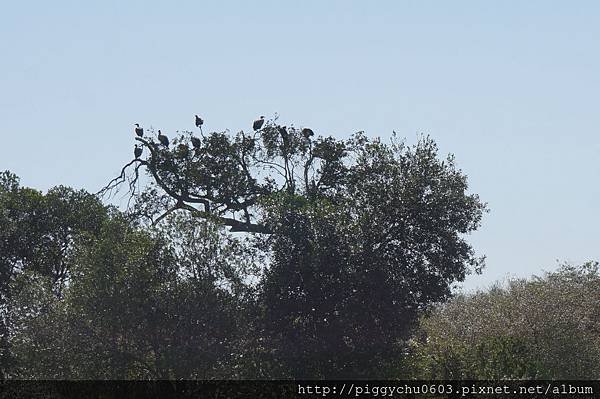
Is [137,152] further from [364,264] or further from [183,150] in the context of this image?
[364,264]

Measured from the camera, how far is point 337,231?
2730 cm

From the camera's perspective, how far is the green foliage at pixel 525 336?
24094 millimetres

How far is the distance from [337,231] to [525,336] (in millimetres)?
6317

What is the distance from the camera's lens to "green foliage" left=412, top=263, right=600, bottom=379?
24.1 meters

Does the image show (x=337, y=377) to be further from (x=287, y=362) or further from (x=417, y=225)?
(x=417, y=225)

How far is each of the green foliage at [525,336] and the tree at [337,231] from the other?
5.05 feet

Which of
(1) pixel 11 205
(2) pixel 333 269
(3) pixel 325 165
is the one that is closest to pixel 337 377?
(2) pixel 333 269

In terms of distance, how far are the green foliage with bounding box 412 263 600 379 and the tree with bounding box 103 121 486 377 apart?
5.05 ft

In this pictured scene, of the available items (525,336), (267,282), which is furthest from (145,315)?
(525,336)

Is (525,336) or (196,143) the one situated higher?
(196,143)

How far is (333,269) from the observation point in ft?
88.6

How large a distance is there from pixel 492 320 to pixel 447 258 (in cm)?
241

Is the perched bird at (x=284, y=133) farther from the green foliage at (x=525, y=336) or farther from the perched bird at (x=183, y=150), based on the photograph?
the green foliage at (x=525, y=336)

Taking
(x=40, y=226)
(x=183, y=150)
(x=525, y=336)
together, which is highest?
(x=183, y=150)
